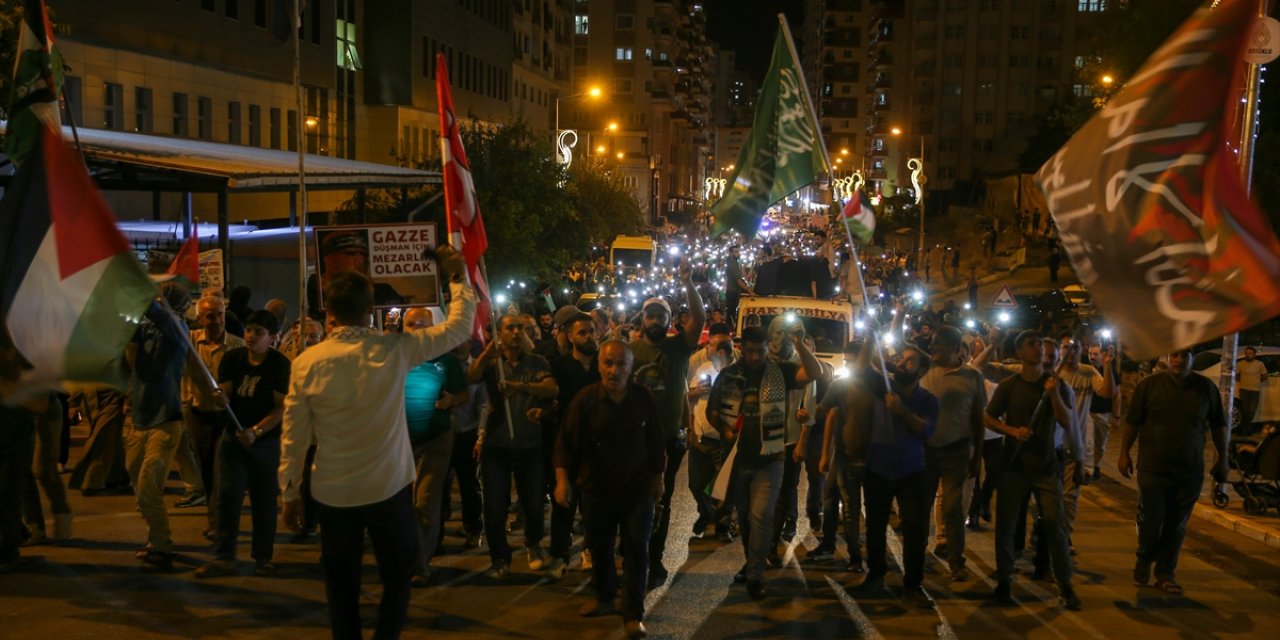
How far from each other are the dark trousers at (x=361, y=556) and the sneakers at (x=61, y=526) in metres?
5.13

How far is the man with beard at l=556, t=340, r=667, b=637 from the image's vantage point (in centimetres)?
823

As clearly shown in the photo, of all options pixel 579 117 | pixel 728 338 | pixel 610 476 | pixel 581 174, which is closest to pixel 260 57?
pixel 581 174

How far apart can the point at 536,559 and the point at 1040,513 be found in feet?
12.4

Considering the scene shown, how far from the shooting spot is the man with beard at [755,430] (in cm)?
931

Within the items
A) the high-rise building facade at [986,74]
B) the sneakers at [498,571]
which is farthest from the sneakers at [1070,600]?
the high-rise building facade at [986,74]

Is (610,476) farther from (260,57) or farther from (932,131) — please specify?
(932,131)

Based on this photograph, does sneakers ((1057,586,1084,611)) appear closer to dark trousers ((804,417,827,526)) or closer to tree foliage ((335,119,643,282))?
dark trousers ((804,417,827,526))

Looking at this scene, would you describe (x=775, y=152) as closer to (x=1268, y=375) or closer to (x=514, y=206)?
(x=1268, y=375)

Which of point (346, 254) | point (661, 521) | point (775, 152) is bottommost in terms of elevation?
point (661, 521)

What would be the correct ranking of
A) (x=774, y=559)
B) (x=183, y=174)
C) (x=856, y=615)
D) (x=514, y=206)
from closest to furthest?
1. (x=856, y=615)
2. (x=774, y=559)
3. (x=183, y=174)
4. (x=514, y=206)

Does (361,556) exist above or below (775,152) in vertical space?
below

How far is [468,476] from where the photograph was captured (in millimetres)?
10805

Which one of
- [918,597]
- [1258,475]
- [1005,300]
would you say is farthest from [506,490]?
[1005,300]

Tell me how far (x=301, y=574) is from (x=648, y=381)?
9.58ft
